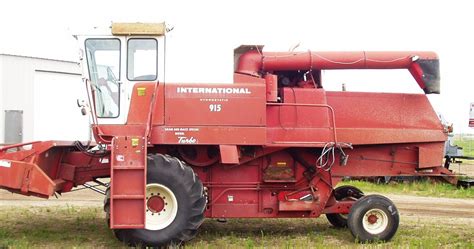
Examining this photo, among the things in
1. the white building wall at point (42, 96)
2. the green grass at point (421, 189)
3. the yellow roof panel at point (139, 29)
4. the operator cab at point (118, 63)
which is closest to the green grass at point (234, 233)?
the operator cab at point (118, 63)

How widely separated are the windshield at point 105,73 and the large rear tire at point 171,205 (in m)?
1.30

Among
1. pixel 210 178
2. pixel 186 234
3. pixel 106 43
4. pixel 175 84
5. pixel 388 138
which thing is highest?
pixel 106 43

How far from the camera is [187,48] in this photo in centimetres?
1078

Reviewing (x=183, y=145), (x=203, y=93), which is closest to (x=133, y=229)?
(x=183, y=145)

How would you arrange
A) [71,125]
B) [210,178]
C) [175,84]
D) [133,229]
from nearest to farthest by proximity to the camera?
[133,229] < [175,84] < [210,178] < [71,125]

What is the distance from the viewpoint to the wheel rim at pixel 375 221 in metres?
10.9

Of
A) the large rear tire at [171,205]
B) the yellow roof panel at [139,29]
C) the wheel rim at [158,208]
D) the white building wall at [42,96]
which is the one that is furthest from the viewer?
the white building wall at [42,96]

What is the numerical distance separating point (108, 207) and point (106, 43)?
2.70 metres

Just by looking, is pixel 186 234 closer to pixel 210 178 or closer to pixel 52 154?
pixel 210 178

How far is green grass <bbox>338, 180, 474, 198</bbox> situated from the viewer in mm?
19734

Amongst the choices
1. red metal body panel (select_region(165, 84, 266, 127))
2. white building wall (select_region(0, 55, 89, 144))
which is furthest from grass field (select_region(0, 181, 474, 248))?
white building wall (select_region(0, 55, 89, 144))

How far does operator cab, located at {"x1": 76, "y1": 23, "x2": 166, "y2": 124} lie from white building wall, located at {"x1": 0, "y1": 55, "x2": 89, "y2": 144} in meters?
16.8

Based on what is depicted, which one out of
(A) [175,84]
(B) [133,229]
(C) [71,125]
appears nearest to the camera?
(B) [133,229]

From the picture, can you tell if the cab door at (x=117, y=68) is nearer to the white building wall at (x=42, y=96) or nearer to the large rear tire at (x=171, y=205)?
the large rear tire at (x=171, y=205)
